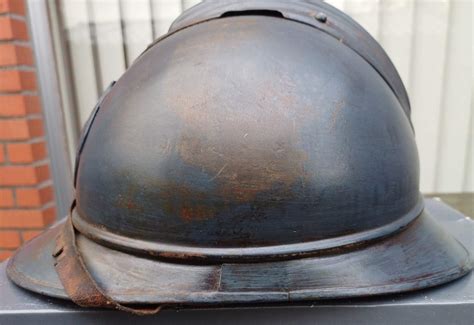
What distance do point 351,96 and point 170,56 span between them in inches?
14.5

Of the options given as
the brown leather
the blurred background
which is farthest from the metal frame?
the brown leather

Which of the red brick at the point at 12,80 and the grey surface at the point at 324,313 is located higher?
the red brick at the point at 12,80

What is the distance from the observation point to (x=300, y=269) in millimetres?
703

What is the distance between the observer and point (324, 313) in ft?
2.35

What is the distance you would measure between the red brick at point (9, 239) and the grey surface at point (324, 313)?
115cm

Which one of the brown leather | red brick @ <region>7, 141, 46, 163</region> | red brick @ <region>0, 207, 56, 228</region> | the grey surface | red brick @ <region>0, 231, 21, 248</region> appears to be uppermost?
red brick @ <region>7, 141, 46, 163</region>

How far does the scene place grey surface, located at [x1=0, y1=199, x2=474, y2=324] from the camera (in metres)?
0.71

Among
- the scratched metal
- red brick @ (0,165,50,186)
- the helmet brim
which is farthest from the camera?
red brick @ (0,165,50,186)

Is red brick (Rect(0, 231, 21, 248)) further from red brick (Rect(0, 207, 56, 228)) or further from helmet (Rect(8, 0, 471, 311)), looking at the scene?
helmet (Rect(8, 0, 471, 311))

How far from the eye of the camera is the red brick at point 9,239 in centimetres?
179

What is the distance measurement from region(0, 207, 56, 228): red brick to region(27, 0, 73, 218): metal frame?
117 mm

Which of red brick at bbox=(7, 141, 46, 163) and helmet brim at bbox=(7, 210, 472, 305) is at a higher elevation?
red brick at bbox=(7, 141, 46, 163)

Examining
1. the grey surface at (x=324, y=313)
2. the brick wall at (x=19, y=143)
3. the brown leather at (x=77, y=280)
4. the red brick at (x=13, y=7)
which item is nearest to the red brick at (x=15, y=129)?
the brick wall at (x=19, y=143)

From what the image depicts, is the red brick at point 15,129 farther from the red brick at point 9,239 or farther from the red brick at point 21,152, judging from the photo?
the red brick at point 9,239
